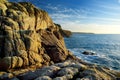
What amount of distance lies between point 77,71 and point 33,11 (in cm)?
3695

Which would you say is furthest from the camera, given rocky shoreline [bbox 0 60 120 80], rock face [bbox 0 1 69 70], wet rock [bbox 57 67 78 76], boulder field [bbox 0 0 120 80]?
rock face [bbox 0 1 69 70]

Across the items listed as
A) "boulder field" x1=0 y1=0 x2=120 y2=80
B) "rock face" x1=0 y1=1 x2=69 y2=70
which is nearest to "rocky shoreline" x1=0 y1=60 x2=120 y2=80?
"boulder field" x1=0 y1=0 x2=120 y2=80

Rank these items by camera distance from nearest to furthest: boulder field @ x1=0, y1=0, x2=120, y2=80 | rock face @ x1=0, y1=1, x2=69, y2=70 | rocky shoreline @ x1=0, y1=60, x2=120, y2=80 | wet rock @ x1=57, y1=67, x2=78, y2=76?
rocky shoreline @ x1=0, y1=60, x2=120, y2=80, wet rock @ x1=57, y1=67, x2=78, y2=76, boulder field @ x1=0, y1=0, x2=120, y2=80, rock face @ x1=0, y1=1, x2=69, y2=70

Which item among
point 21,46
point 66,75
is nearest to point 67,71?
point 66,75

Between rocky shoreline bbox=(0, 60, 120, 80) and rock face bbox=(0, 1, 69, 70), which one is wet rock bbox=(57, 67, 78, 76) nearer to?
rocky shoreline bbox=(0, 60, 120, 80)

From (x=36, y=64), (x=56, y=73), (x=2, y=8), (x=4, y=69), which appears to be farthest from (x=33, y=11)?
(x=56, y=73)

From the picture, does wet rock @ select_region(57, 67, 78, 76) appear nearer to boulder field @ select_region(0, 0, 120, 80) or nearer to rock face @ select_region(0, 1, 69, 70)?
boulder field @ select_region(0, 0, 120, 80)

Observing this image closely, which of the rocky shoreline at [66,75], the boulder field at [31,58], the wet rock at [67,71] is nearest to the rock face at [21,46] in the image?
the boulder field at [31,58]

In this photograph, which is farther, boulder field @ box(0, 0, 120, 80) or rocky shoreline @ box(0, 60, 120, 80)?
boulder field @ box(0, 0, 120, 80)

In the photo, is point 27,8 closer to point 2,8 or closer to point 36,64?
point 2,8

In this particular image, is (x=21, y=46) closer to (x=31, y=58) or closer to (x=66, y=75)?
(x=31, y=58)

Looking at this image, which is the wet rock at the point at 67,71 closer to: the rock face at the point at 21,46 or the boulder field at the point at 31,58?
the boulder field at the point at 31,58

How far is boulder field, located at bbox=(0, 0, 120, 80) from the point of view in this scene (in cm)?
2380

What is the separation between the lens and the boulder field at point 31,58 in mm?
23805
